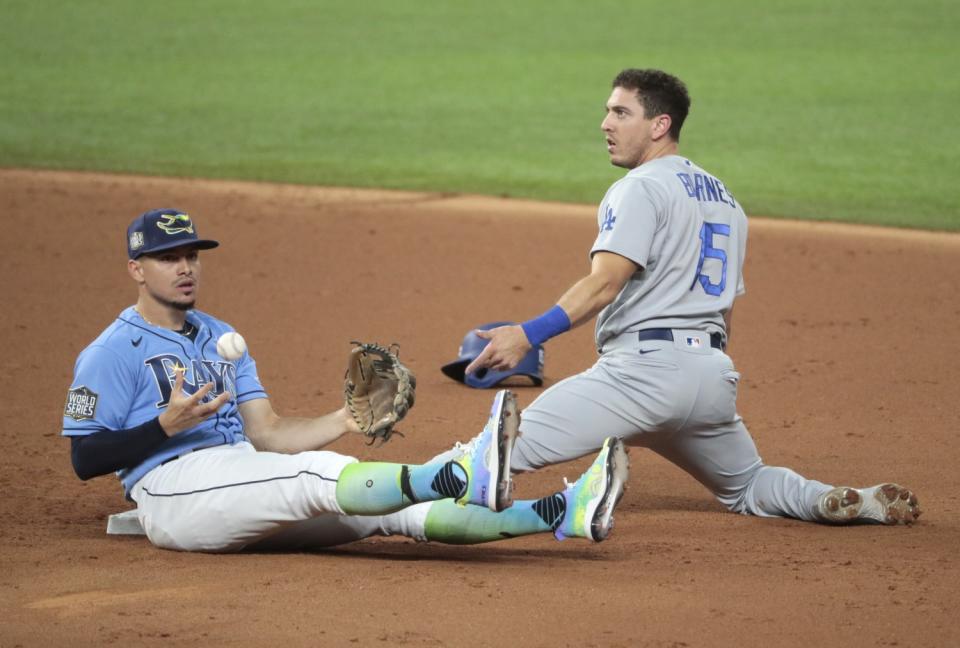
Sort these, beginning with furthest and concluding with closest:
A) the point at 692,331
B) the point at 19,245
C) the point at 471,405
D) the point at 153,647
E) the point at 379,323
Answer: the point at 19,245
the point at 379,323
the point at 471,405
the point at 692,331
the point at 153,647

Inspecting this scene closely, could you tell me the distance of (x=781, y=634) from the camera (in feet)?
12.6

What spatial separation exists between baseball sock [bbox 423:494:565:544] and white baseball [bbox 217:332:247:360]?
848 millimetres

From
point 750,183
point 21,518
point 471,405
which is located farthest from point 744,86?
point 21,518

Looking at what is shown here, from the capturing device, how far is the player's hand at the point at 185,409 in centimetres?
439

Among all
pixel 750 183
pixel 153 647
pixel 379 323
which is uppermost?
pixel 750 183

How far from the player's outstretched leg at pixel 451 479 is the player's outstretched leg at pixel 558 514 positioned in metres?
0.24

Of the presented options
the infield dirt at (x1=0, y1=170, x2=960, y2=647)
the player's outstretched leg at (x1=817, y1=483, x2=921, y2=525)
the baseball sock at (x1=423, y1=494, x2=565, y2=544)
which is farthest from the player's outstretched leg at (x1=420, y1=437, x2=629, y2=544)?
the player's outstretched leg at (x1=817, y1=483, x2=921, y2=525)

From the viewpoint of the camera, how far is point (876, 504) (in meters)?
5.01

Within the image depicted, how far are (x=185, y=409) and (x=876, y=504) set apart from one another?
7.97 feet

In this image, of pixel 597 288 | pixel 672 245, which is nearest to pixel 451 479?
pixel 597 288

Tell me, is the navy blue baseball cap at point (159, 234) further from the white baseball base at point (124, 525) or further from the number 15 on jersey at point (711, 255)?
the number 15 on jersey at point (711, 255)

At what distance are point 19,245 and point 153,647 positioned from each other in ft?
25.1

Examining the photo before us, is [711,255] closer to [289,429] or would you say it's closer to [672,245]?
[672,245]

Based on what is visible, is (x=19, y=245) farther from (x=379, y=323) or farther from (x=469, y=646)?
(x=469, y=646)
